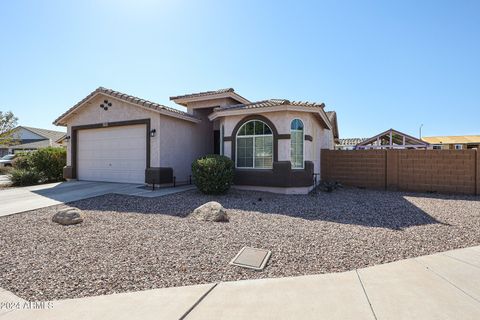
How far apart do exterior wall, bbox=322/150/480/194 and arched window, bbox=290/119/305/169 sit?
12.9ft

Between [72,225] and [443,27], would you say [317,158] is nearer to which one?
[443,27]

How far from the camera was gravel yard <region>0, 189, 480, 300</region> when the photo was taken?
13.0 ft

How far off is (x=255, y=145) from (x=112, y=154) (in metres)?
7.66

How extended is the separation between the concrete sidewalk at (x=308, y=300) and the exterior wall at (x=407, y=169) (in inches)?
418

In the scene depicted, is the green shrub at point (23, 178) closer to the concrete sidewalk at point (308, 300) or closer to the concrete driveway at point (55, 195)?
the concrete driveway at point (55, 195)

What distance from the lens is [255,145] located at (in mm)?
12156

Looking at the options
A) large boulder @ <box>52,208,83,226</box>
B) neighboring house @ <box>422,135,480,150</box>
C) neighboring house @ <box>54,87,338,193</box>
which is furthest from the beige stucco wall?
neighboring house @ <box>422,135,480,150</box>

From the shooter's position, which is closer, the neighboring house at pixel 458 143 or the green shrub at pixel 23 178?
the green shrub at pixel 23 178

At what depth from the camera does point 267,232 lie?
6.15m

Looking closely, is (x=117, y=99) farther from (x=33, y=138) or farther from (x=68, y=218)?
(x=33, y=138)

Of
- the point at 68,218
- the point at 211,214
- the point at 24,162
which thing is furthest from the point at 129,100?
the point at 24,162

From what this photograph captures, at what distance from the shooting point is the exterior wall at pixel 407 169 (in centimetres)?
1266

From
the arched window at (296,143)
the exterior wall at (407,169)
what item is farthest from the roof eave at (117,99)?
the exterior wall at (407,169)

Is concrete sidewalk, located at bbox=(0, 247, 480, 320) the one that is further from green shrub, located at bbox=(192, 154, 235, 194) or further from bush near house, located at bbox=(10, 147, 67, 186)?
bush near house, located at bbox=(10, 147, 67, 186)
